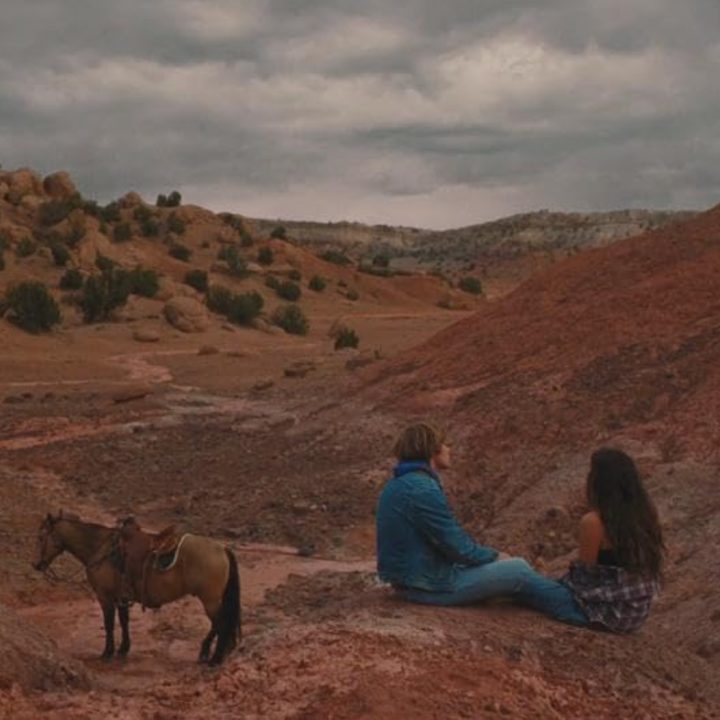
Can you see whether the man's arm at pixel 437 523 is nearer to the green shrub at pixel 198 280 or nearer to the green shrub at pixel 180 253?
the green shrub at pixel 198 280

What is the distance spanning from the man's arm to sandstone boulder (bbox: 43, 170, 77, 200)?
56.2m

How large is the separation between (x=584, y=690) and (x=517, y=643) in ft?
1.48

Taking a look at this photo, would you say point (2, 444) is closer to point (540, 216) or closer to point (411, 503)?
point (411, 503)

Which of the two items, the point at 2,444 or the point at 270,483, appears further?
the point at 2,444

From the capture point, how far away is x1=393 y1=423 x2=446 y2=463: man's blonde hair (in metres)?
6.27

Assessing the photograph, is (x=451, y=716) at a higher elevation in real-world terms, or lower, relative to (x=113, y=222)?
lower

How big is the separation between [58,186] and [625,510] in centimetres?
5755

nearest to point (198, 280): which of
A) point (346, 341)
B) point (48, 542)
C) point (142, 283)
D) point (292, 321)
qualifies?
point (142, 283)

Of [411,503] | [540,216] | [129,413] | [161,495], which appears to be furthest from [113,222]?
[540,216]

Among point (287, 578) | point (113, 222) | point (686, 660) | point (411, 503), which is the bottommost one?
point (287, 578)

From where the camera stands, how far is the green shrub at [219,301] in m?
42.5

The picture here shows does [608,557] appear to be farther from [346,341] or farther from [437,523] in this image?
[346,341]

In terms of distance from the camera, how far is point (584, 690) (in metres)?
5.58

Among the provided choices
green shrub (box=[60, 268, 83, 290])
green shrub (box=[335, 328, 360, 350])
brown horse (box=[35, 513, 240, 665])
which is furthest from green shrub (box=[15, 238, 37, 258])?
brown horse (box=[35, 513, 240, 665])
